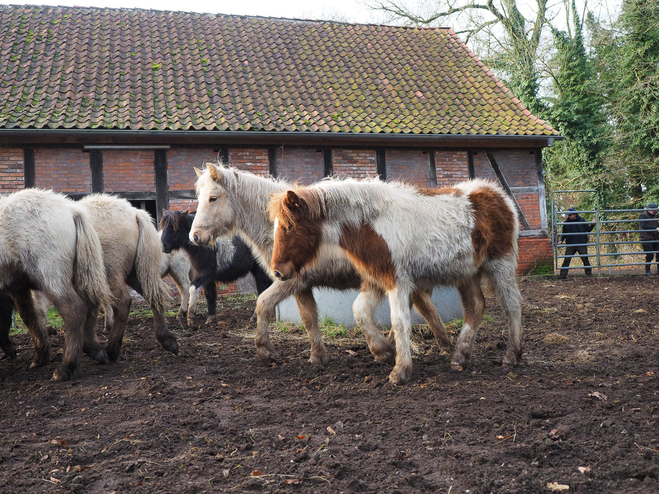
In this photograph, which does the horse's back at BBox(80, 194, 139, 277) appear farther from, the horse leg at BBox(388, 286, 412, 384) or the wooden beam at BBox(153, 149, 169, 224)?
the wooden beam at BBox(153, 149, 169, 224)

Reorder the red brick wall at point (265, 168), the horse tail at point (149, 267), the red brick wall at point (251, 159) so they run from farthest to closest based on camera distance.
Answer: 1. the red brick wall at point (251, 159)
2. the red brick wall at point (265, 168)
3. the horse tail at point (149, 267)

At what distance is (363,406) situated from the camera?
4195 mm

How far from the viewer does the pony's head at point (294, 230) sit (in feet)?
15.4

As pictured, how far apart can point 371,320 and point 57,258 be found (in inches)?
115

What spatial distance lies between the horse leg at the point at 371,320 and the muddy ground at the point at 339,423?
0.22 metres

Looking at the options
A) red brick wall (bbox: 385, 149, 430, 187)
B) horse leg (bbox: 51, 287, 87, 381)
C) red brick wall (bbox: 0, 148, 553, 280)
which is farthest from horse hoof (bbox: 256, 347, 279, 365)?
red brick wall (bbox: 385, 149, 430, 187)

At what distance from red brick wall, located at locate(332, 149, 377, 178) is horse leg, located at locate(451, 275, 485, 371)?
26.2 ft

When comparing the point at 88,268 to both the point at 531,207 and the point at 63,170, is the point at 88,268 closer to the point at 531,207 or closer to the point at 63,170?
the point at 63,170

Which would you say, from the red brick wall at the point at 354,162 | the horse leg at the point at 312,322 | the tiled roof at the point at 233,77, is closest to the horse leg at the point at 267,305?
the horse leg at the point at 312,322

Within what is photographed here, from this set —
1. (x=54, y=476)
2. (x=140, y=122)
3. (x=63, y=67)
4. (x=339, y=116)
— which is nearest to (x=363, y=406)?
(x=54, y=476)

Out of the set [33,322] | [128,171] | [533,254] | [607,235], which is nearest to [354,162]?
[128,171]

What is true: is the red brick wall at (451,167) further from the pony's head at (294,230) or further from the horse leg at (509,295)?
the pony's head at (294,230)

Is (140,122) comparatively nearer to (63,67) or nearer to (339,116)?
(63,67)

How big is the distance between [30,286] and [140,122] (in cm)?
714
